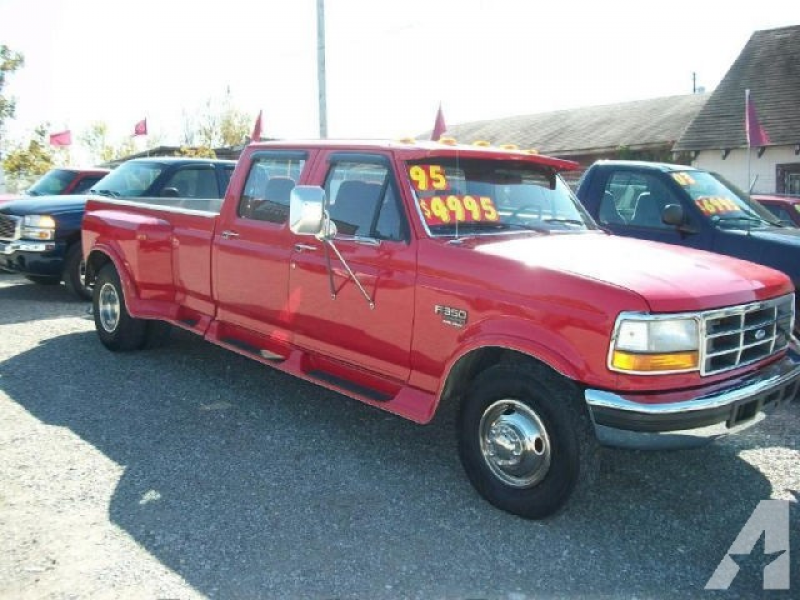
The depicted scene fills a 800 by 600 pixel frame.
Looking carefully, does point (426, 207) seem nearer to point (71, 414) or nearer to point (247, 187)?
A: point (247, 187)

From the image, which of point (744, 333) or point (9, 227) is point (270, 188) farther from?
point (9, 227)

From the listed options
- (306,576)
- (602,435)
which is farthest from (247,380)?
(602,435)

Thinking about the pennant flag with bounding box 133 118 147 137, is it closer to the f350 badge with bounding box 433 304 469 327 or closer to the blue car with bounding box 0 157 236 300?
the blue car with bounding box 0 157 236 300

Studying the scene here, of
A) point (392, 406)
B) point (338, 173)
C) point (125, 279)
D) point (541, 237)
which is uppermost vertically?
point (338, 173)

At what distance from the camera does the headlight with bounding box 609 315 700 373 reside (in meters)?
3.25

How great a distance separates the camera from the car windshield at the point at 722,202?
20.9 feet

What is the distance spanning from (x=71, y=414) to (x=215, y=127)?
4304 centimetres

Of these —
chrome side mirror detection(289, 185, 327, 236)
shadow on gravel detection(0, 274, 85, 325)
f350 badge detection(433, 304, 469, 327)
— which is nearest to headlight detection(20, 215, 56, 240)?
shadow on gravel detection(0, 274, 85, 325)

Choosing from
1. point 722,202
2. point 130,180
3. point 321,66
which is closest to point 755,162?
point 321,66

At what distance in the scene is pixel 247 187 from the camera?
537cm

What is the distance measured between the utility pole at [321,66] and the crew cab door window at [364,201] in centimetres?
949

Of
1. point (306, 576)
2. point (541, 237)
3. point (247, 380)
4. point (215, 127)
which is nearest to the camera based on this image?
point (306, 576)

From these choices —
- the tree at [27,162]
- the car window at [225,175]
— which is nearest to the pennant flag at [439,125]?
the car window at [225,175]

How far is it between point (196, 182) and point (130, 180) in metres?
0.81
